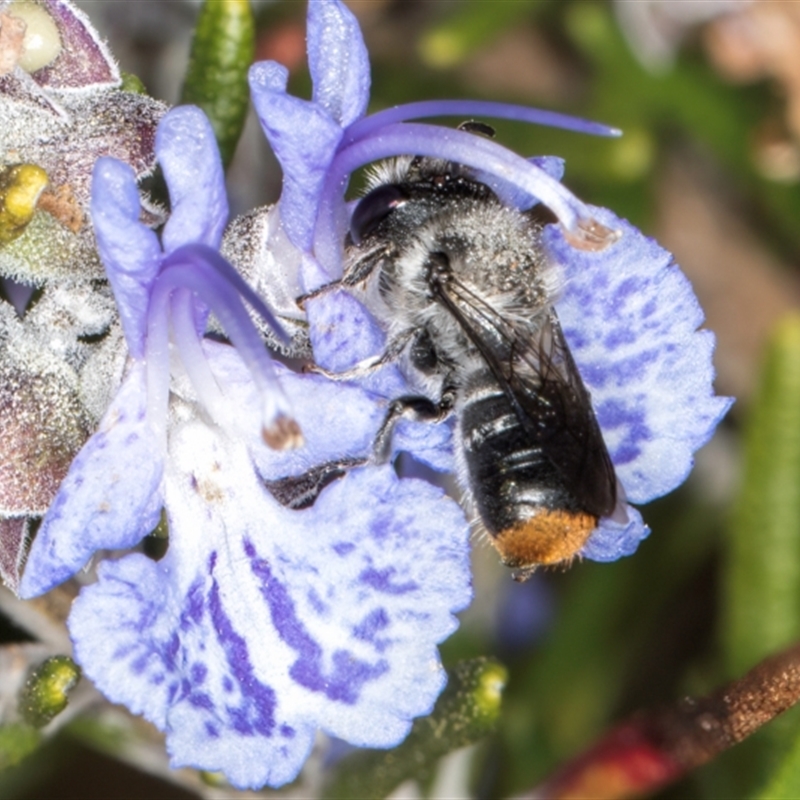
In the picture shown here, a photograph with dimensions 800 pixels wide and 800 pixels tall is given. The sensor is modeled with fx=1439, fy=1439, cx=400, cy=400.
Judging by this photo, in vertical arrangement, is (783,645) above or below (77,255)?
below

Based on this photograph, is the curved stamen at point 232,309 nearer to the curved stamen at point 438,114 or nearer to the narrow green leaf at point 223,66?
the curved stamen at point 438,114

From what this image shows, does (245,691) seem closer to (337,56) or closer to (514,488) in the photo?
(514,488)

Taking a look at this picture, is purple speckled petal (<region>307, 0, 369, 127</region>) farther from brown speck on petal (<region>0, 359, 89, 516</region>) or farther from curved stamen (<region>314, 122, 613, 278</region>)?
brown speck on petal (<region>0, 359, 89, 516</region>)

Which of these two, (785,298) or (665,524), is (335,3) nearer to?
(665,524)

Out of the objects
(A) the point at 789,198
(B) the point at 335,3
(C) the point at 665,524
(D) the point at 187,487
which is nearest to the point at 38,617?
(D) the point at 187,487

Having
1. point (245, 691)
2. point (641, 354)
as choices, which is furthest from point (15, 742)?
point (641, 354)
